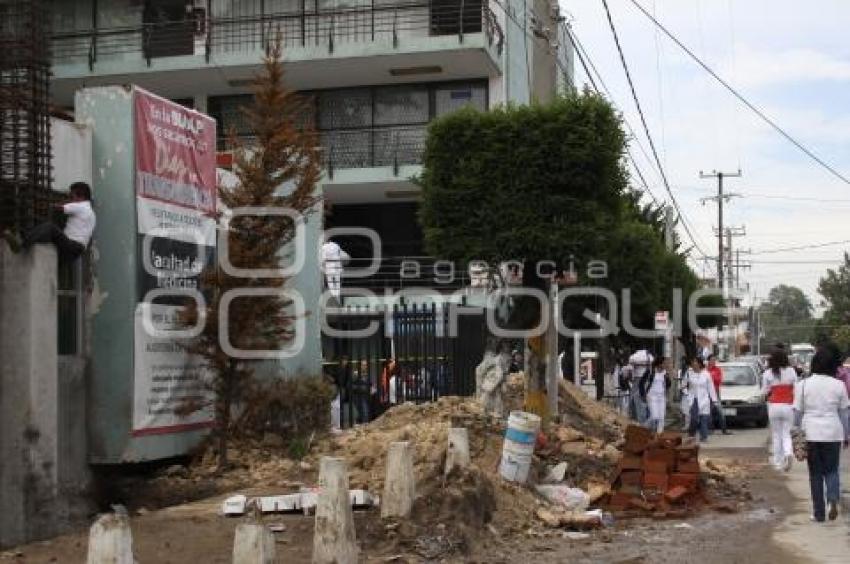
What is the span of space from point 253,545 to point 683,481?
6874mm

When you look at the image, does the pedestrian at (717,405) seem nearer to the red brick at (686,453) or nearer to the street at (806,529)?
the street at (806,529)

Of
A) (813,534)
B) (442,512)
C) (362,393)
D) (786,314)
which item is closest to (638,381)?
(362,393)

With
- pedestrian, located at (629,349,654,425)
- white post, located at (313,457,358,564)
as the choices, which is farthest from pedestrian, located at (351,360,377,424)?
pedestrian, located at (629,349,654,425)

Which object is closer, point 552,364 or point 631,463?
point 631,463

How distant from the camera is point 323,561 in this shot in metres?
7.92

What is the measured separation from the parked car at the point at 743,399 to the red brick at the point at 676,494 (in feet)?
52.5

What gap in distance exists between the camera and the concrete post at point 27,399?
9.45 meters

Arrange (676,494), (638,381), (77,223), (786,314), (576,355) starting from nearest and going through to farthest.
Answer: (77,223)
(676,494)
(638,381)
(576,355)
(786,314)

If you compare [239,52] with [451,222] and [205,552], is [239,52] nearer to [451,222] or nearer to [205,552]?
[451,222]

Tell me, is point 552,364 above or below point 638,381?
→ above

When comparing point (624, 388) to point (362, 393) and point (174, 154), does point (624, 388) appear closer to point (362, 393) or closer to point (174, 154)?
point (362, 393)

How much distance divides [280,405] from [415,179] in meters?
3.99

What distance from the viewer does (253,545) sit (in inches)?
275

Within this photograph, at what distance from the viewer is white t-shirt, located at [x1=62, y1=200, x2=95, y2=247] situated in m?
10.6
